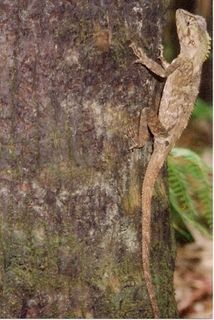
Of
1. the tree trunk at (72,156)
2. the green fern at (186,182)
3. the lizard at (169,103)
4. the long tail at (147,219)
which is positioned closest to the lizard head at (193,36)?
the lizard at (169,103)

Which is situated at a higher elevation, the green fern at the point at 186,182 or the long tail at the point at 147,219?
the long tail at the point at 147,219

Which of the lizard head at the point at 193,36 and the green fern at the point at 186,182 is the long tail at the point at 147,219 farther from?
the green fern at the point at 186,182

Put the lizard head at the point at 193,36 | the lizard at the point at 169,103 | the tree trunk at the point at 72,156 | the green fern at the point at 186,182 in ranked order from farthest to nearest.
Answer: the green fern at the point at 186,182 → the lizard head at the point at 193,36 → the lizard at the point at 169,103 → the tree trunk at the point at 72,156

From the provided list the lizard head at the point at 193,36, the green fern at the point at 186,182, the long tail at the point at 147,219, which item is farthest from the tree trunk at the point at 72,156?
the green fern at the point at 186,182

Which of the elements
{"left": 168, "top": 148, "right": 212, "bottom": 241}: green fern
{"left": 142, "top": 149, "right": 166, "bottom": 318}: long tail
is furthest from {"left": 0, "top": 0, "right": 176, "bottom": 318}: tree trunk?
{"left": 168, "top": 148, "right": 212, "bottom": 241}: green fern

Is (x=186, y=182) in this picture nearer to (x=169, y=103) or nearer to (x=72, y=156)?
(x=169, y=103)

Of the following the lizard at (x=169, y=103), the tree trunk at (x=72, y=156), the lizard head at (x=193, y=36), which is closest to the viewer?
the tree trunk at (x=72, y=156)

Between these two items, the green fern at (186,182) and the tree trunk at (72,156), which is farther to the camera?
the green fern at (186,182)

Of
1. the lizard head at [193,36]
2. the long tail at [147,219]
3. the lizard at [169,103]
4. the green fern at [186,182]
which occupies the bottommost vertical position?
the green fern at [186,182]
